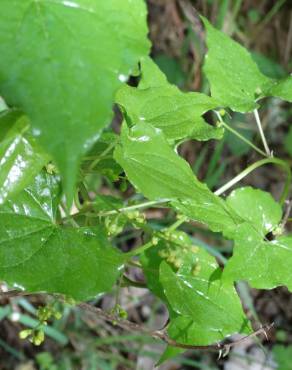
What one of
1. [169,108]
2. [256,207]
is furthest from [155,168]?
[256,207]

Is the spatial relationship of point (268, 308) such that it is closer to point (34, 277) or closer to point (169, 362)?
point (169, 362)

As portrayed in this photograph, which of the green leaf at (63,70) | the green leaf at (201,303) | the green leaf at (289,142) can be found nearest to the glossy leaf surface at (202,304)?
the green leaf at (201,303)

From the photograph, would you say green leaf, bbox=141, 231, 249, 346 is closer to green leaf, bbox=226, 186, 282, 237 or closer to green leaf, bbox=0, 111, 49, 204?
green leaf, bbox=226, 186, 282, 237

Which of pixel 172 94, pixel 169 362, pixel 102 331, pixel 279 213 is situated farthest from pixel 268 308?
pixel 172 94

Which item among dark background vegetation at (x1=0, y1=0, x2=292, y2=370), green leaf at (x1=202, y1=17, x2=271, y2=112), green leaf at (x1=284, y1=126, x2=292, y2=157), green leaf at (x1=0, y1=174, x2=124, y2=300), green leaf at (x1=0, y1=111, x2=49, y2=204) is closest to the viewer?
green leaf at (x1=0, y1=111, x2=49, y2=204)

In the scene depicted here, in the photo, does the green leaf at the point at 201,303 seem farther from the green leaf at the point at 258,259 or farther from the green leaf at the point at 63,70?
the green leaf at the point at 63,70

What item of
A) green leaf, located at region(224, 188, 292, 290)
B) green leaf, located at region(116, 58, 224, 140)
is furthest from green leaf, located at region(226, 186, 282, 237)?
green leaf, located at region(116, 58, 224, 140)

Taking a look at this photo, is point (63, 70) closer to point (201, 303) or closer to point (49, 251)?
point (49, 251)
